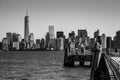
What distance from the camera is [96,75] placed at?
23109 millimetres

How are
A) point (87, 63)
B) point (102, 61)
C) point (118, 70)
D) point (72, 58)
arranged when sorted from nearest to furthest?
point (118, 70), point (102, 61), point (72, 58), point (87, 63)

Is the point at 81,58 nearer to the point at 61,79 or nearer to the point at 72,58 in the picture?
the point at 72,58

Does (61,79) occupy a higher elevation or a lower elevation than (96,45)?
lower

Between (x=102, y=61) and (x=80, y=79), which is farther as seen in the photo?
(x=80, y=79)

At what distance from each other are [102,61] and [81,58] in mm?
42158

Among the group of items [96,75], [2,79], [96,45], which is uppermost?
→ [96,45]

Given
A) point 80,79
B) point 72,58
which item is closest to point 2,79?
point 80,79

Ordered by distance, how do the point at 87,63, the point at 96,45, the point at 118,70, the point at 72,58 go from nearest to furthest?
1. the point at 118,70
2. the point at 96,45
3. the point at 72,58
4. the point at 87,63

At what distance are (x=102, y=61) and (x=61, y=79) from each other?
2059 cm

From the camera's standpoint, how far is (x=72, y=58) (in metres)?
69.8

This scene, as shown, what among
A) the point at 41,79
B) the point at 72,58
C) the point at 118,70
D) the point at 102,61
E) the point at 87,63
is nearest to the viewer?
the point at 118,70

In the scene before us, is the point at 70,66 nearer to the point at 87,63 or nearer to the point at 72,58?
the point at 72,58

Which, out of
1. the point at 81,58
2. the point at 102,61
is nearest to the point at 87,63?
the point at 81,58

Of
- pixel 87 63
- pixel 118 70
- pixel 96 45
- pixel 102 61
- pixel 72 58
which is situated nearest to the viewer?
pixel 118 70
